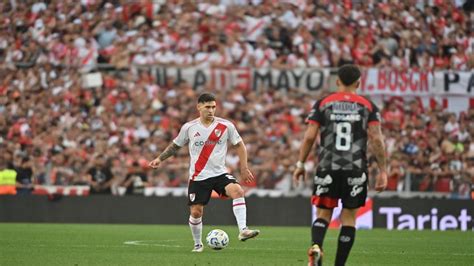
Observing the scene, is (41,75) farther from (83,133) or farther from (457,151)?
(457,151)

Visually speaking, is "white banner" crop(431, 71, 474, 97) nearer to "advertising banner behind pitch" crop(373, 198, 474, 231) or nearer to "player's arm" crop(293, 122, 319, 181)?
"advertising banner behind pitch" crop(373, 198, 474, 231)

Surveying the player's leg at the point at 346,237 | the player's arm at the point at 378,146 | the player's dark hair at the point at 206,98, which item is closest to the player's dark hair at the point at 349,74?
the player's arm at the point at 378,146

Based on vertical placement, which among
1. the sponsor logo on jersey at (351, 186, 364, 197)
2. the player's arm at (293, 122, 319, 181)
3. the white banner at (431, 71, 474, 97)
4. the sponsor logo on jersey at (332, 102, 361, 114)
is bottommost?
the sponsor logo on jersey at (351, 186, 364, 197)

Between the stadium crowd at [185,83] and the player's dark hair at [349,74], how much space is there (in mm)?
14504

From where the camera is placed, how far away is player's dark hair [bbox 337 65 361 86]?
396 inches

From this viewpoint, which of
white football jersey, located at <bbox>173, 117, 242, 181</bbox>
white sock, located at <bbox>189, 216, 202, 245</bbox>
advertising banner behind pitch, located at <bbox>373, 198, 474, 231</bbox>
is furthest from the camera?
advertising banner behind pitch, located at <bbox>373, 198, 474, 231</bbox>

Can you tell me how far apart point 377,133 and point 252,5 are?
20915mm

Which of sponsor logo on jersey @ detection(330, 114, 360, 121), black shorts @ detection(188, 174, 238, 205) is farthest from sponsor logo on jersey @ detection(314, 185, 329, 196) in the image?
black shorts @ detection(188, 174, 238, 205)

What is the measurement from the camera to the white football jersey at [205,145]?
14.8m

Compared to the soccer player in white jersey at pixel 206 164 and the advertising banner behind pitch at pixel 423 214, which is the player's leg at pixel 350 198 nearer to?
the soccer player in white jersey at pixel 206 164

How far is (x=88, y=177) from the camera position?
2552cm

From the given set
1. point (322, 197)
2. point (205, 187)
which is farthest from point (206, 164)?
point (322, 197)

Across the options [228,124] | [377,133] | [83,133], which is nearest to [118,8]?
[83,133]

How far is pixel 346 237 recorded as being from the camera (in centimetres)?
1005
